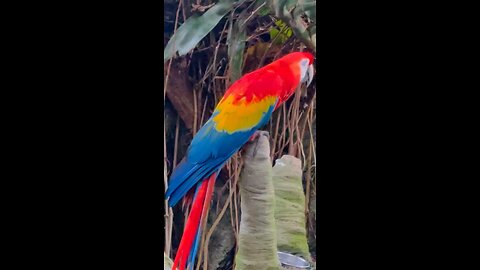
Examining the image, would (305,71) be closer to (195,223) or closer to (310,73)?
(310,73)

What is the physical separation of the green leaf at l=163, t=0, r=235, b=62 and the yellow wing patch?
218 millimetres

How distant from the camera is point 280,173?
2.30 m

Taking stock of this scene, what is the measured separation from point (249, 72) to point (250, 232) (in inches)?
20.7

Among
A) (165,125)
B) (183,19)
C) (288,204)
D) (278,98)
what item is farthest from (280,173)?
(183,19)

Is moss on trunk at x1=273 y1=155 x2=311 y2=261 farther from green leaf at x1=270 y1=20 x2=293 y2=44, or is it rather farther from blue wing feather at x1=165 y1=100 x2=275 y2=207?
green leaf at x1=270 y1=20 x2=293 y2=44

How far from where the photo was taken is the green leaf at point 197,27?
88.9 inches

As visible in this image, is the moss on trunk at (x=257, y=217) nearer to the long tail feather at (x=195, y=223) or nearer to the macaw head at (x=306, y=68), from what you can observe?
the long tail feather at (x=195, y=223)

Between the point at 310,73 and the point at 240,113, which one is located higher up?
the point at 310,73

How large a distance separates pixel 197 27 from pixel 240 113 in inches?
12.4

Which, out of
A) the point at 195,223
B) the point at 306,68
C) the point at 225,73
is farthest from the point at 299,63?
the point at 195,223

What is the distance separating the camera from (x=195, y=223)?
7.55 feet

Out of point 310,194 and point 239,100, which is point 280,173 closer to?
point 310,194

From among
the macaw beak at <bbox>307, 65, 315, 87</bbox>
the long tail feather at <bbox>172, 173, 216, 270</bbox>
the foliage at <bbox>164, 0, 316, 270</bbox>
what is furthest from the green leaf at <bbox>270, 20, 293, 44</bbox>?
the long tail feather at <bbox>172, 173, 216, 270</bbox>

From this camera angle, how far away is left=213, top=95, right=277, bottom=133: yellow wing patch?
2.25 meters
